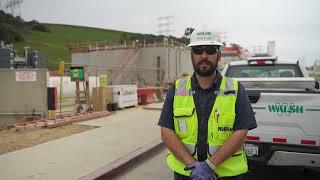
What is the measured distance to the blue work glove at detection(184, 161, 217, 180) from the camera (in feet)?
10.3

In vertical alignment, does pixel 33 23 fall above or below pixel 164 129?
above

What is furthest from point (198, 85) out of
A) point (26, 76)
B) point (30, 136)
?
point (26, 76)

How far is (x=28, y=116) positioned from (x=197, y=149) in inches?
468

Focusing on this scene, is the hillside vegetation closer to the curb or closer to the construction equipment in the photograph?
the construction equipment

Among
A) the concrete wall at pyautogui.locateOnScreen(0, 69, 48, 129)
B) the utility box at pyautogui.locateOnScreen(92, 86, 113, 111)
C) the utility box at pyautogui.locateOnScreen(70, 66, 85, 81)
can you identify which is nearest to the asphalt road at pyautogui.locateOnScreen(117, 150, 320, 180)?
the concrete wall at pyautogui.locateOnScreen(0, 69, 48, 129)

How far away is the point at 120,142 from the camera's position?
10.6m

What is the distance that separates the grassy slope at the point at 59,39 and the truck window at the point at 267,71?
202 ft

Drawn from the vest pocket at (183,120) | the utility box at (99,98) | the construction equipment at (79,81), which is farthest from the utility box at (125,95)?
the vest pocket at (183,120)

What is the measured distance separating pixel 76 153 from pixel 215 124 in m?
6.30

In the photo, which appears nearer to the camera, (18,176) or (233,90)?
(233,90)

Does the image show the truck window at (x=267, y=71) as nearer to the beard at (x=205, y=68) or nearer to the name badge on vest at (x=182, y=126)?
the beard at (x=205, y=68)

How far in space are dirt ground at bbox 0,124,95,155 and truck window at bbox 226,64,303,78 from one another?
4794 mm

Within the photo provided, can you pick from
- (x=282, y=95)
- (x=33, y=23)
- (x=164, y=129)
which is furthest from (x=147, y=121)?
(x=33, y=23)

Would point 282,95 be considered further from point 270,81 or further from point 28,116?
point 28,116
